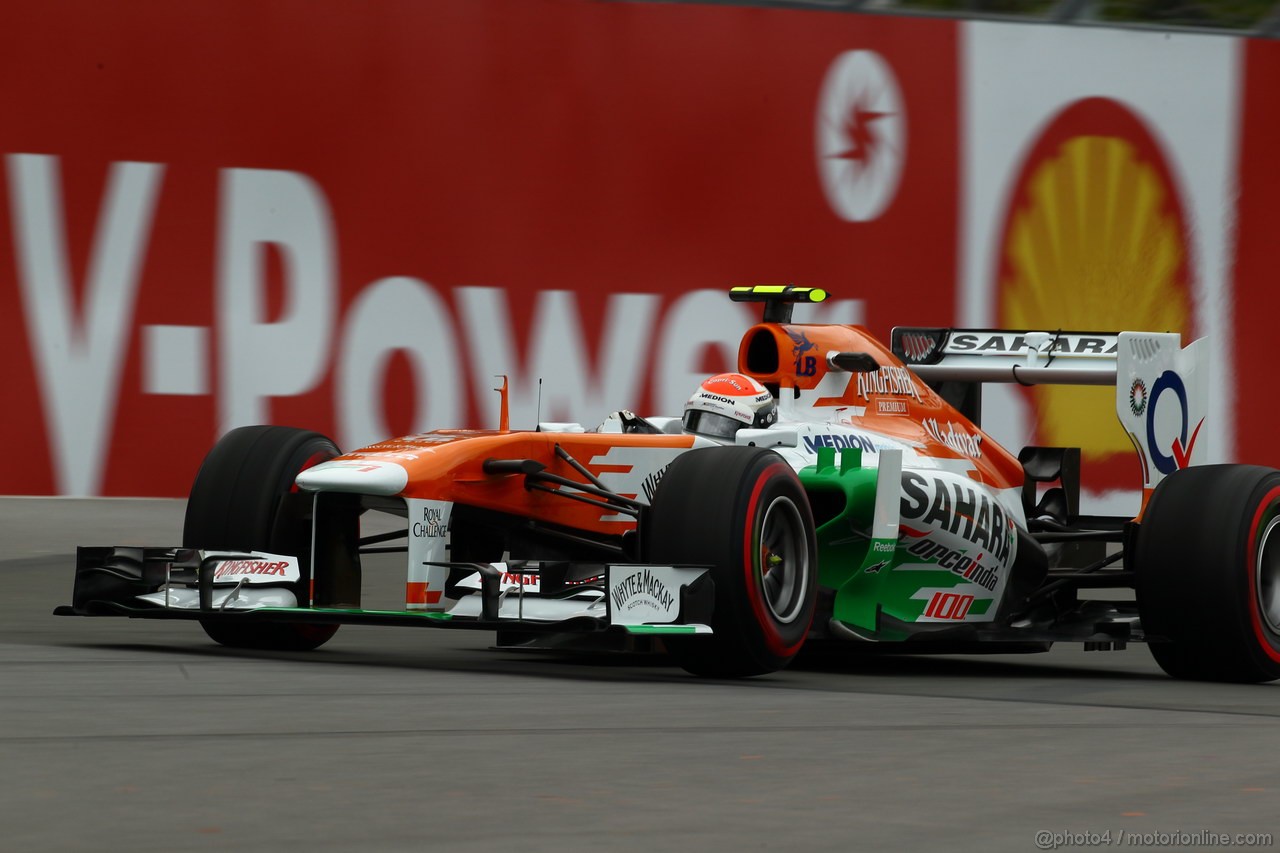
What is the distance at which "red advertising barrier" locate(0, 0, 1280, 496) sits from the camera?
1518 centimetres

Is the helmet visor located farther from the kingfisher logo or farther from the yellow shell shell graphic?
the yellow shell shell graphic

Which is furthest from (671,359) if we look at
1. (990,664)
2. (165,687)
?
(165,687)

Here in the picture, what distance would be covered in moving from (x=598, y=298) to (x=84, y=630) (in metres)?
7.28

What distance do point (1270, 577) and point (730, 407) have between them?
2663 millimetres

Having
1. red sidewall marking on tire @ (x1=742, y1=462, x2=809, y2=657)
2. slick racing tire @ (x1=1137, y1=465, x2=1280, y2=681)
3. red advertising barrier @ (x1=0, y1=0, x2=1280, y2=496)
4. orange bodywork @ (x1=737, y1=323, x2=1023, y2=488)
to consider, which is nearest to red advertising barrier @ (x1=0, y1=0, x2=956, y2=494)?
red advertising barrier @ (x1=0, y1=0, x2=1280, y2=496)

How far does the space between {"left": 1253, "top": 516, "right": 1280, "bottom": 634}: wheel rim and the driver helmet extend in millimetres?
2369

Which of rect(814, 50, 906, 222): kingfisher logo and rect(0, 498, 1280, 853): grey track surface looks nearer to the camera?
rect(0, 498, 1280, 853): grey track surface

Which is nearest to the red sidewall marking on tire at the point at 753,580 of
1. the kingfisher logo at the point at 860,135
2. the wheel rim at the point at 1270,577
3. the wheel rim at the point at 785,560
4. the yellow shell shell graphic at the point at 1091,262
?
the wheel rim at the point at 785,560

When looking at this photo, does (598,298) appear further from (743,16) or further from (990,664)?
(990,664)

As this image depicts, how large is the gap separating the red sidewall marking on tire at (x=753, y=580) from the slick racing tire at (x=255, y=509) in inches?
82.3

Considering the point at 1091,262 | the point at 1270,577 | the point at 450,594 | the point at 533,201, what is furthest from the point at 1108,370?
the point at 1091,262

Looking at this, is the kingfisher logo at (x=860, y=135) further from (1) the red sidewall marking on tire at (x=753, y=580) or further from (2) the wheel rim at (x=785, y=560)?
(1) the red sidewall marking on tire at (x=753, y=580)

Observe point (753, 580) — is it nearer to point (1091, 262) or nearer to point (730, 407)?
point (730, 407)

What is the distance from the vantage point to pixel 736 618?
8.27 m
